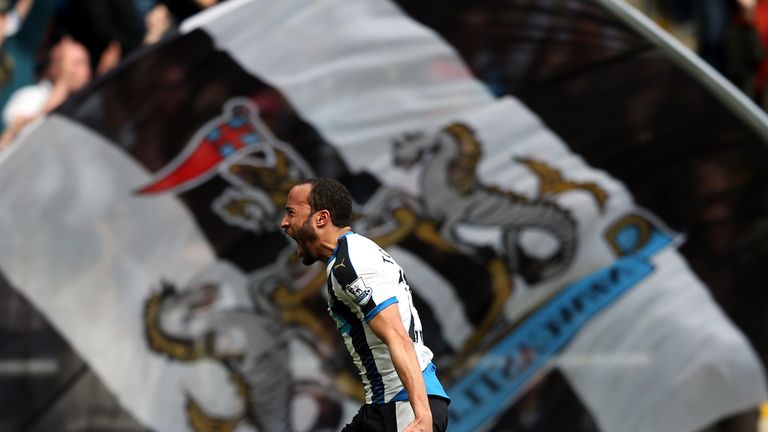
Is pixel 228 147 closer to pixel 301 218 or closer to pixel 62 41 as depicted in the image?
pixel 62 41

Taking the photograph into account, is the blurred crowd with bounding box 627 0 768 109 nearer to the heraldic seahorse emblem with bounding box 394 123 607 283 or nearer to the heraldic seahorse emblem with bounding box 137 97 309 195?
the heraldic seahorse emblem with bounding box 394 123 607 283

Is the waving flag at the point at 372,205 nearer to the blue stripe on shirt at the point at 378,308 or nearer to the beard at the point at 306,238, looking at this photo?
the beard at the point at 306,238

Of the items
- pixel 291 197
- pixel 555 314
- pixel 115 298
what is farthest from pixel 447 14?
pixel 291 197

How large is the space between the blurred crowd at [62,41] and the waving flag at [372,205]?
1186mm

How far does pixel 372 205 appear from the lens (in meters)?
10.1

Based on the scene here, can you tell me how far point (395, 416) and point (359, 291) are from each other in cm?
48

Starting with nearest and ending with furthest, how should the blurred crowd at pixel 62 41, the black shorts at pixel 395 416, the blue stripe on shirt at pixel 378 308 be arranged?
the blue stripe on shirt at pixel 378 308
the black shorts at pixel 395 416
the blurred crowd at pixel 62 41

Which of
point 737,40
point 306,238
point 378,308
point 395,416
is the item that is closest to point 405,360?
point 378,308

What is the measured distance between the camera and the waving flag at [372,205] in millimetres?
9953

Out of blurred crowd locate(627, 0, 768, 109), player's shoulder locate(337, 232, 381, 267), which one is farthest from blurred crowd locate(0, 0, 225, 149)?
player's shoulder locate(337, 232, 381, 267)

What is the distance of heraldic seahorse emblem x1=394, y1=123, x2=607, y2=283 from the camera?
10000 mm

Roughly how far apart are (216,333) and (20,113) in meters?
2.39

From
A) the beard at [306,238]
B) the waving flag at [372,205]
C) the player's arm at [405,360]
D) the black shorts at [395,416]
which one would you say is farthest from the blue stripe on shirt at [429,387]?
the waving flag at [372,205]

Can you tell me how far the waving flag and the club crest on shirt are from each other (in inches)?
177
